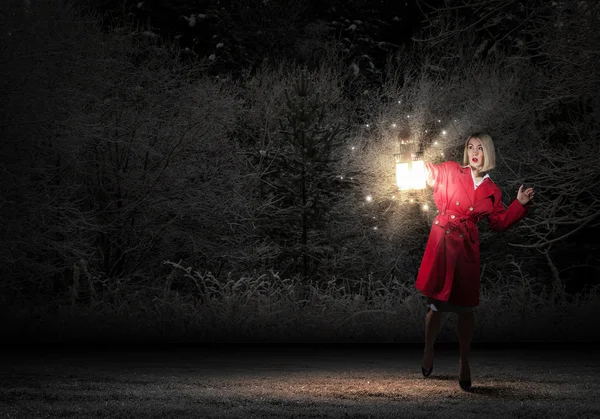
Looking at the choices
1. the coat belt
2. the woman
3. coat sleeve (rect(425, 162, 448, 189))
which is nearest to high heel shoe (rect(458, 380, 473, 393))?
the woman

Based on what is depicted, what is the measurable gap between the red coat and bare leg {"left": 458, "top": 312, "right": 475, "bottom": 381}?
195mm

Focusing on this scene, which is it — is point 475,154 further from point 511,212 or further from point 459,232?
point 459,232

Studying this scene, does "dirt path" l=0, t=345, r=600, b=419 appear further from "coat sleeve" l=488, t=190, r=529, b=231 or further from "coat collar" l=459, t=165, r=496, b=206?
"coat collar" l=459, t=165, r=496, b=206

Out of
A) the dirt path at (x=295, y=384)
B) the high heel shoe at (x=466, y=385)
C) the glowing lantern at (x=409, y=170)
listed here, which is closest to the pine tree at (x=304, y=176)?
the dirt path at (x=295, y=384)

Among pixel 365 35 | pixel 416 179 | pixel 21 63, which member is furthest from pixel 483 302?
pixel 365 35

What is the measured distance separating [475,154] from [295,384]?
9.57 feet

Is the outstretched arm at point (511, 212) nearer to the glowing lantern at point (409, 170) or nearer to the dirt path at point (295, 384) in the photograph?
the glowing lantern at point (409, 170)

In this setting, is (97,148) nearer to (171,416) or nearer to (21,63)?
(21,63)

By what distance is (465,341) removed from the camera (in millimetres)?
8891

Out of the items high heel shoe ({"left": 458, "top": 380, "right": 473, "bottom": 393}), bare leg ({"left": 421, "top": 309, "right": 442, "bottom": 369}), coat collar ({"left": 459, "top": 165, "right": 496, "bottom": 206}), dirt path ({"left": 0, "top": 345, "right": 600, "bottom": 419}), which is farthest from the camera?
bare leg ({"left": 421, "top": 309, "right": 442, "bottom": 369})

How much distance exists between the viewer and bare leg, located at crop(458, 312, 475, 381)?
8719 mm

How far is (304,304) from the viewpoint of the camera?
632 inches

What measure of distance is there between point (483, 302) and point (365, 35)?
2698cm

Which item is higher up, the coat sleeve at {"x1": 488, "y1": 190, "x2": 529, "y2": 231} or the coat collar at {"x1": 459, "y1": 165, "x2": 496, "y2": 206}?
the coat collar at {"x1": 459, "y1": 165, "x2": 496, "y2": 206}
